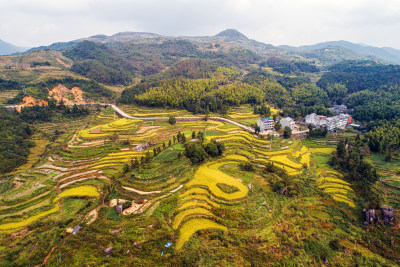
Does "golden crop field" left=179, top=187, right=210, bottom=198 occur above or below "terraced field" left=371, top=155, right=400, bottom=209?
above

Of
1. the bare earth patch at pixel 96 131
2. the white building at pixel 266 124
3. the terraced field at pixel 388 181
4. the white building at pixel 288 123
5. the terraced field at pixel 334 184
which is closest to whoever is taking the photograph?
the terraced field at pixel 388 181

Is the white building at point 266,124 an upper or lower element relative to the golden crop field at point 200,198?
upper

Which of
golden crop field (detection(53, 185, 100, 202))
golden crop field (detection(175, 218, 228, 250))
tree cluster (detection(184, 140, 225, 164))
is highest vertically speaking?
tree cluster (detection(184, 140, 225, 164))

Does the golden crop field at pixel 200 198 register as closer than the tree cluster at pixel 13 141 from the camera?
Yes

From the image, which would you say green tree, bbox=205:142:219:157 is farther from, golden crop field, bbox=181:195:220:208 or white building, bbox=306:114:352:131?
white building, bbox=306:114:352:131

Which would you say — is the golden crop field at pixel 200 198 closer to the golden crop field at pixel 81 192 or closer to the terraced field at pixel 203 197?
the terraced field at pixel 203 197

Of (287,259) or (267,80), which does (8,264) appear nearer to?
(287,259)

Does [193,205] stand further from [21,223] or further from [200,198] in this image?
[21,223]

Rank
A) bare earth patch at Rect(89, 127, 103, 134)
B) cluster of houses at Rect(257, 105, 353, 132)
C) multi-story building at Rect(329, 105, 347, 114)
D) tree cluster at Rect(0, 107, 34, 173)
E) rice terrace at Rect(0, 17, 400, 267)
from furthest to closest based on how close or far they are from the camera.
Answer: multi-story building at Rect(329, 105, 347, 114) → cluster of houses at Rect(257, 105, 353, 132) → bare earth patch at Rect(89, 127, 103, 134) → tree cluster at Rect(0, 107, 34, 173) → rice terrace at Rect(0, 17, 400, 267)

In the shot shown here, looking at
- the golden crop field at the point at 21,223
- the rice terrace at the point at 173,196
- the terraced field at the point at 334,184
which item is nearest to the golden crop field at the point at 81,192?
the rice terrace at the point at 173,196

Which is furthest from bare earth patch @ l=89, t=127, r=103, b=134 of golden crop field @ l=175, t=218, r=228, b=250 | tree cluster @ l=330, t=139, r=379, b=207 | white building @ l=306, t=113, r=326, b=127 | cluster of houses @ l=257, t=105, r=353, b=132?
white building @ l=306, t=113, r=326, b=127

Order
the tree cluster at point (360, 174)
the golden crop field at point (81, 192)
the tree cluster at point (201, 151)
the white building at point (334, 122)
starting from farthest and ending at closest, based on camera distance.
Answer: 1. the white building at point (334, 122)
2. the tree cluster at point (201, 151)
3. the tree cluster at point (360, 174)
4. the golden crop field at point (81, 192)

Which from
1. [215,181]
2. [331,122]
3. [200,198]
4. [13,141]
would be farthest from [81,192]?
[331,122]
